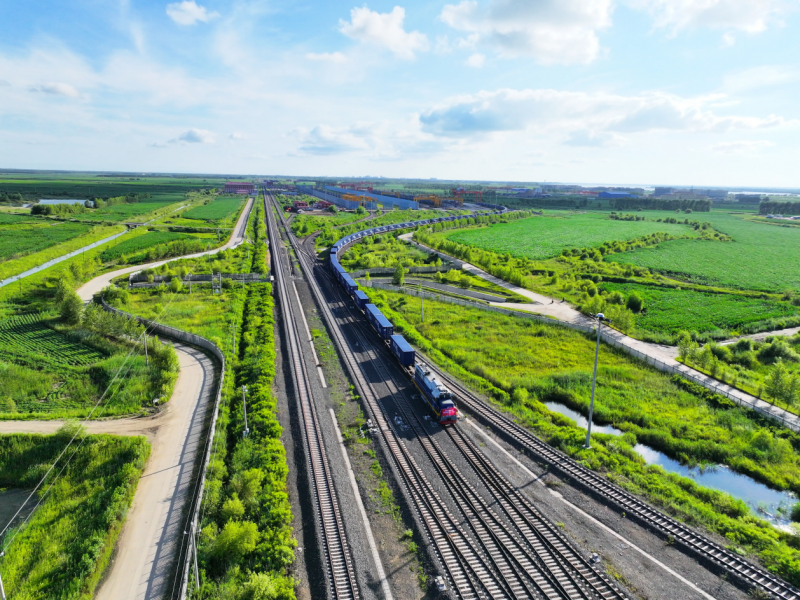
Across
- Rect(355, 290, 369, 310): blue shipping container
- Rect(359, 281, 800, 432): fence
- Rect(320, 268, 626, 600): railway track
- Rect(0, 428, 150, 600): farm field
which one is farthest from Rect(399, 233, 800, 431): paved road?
Rect(0, 428, 150, 600): farm field

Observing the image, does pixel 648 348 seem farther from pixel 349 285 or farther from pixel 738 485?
pixel 349 285

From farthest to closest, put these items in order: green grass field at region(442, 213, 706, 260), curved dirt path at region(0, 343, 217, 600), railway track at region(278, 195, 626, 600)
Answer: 1. green grass field at region(442, 213, 706, 260)
2. curved dirt path at region(0, 343, 217, 600)
3. railway track at region(278, 195, 626, 600)

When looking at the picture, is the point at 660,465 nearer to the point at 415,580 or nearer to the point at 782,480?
the point at 782,480

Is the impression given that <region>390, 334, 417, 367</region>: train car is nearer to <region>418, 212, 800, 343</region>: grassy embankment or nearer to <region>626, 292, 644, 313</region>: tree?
<region>418, 212, 800, 343</region>: grassy embankment

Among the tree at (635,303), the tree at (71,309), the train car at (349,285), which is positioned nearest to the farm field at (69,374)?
the tree at (71,309)

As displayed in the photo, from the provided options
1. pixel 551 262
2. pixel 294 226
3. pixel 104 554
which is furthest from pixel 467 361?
pixel 294 226
